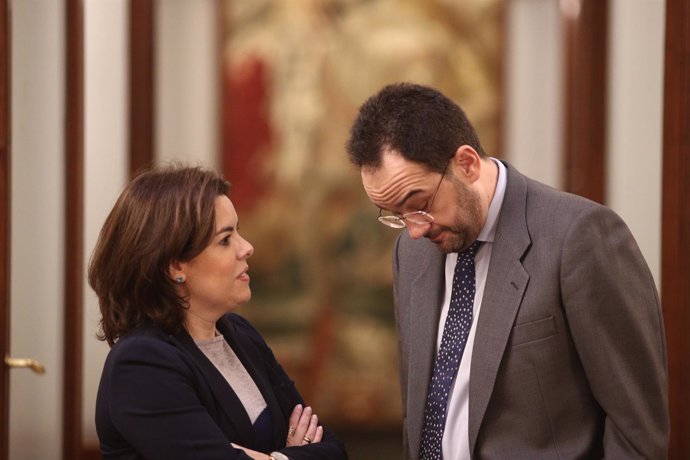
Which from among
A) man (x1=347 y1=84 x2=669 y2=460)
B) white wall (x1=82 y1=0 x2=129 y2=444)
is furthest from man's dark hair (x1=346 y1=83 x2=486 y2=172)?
white wall (x1=82 y1=0 x2=129 y2=444)

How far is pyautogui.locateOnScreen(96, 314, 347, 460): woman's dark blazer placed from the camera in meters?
1.90

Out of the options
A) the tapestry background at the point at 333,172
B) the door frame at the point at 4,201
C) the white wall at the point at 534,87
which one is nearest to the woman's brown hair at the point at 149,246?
the door frame at the point at 4,201

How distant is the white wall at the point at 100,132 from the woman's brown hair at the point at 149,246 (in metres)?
2.26

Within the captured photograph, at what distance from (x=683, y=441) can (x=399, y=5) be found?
3.21m

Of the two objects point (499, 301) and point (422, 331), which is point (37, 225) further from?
point (499, 301)

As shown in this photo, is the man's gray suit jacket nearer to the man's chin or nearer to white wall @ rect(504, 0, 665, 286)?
the man's chin

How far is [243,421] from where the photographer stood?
2055mm

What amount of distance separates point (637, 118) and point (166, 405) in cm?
247

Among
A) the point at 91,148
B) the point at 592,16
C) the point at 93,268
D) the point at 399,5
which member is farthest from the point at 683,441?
the point at 399,5

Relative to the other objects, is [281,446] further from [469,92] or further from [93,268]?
[469,92]

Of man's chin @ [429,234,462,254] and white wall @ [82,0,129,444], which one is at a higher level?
white wall @ [82,0,129,444]

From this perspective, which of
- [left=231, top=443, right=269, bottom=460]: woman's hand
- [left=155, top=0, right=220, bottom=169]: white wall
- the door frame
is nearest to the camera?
[left=231, top=443, right=269, bottom=460]: woman's hand

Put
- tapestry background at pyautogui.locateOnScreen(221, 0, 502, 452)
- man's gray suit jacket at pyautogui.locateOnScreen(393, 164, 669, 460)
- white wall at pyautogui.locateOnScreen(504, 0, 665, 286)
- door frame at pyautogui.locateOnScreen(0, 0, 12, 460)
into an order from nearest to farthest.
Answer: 1. man's gray suit jacket at pyautogui.locateOnScreen(393, 164, 669, 460)
2. door frame at pyautogui.locateOnScreen(0, 0, 12, 460)
3. white wall at pyautogui.locateOnScreen(504, 0, 665, 286)
4. tapestry background at pyautogui.locateOnScreen(221, 0, 502, 452)

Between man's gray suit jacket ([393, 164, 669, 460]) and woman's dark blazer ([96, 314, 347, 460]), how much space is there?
0.49 metres
